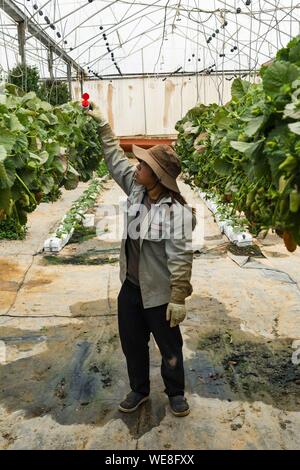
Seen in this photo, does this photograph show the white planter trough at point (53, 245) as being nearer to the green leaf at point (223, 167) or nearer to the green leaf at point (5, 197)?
the green leaf at point (223, 167)

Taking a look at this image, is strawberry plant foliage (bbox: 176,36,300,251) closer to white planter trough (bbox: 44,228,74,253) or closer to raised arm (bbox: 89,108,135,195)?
raised arm (bbox: 89,108,135,195)

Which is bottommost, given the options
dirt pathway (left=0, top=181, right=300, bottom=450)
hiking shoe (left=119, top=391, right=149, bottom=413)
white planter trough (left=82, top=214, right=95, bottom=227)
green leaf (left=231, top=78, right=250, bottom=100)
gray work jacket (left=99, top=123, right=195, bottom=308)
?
white planter trough (left=82, top=214, right=95, bottom=227)

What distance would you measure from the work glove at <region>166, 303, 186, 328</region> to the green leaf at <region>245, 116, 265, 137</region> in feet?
4.00

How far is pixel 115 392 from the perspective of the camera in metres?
3.46

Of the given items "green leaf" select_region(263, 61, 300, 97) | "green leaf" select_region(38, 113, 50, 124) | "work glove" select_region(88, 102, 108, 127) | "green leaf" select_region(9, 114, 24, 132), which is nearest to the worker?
"work glove" select_region(88, 102, 108, 127)

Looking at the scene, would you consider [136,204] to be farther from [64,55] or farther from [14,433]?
[64,55]

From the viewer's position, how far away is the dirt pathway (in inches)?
117

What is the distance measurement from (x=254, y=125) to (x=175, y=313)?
1.28m

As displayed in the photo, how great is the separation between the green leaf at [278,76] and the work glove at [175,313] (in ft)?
4.50

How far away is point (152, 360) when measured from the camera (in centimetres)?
388

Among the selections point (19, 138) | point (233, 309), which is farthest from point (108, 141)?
point (233, 309)

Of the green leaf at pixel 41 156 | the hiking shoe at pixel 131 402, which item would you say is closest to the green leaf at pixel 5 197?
the green leaf at pixel 41 156

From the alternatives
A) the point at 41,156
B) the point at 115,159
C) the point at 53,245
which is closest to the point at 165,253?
the point at 115,159

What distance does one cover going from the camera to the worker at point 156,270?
291 cm
